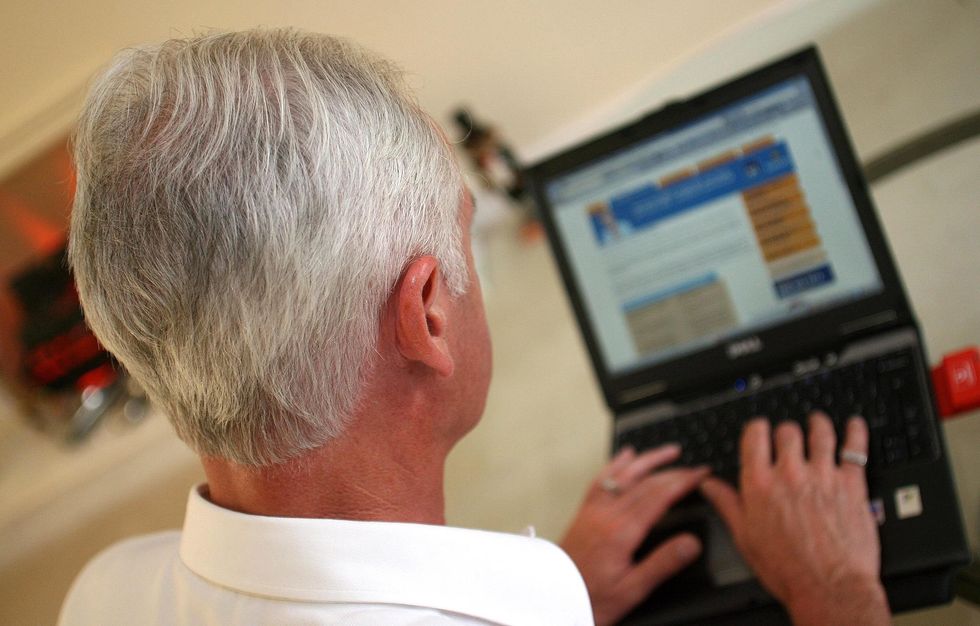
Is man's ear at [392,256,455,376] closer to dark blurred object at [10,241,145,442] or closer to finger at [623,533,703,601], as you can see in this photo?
finger at [623,533,703,601]

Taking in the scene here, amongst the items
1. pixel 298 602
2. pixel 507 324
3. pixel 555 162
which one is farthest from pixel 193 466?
pixel 298 602

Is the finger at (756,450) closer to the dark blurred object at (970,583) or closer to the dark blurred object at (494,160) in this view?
the dark blurred object at (970,583)

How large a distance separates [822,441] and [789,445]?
0.03 metres

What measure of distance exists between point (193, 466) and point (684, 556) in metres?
1.01

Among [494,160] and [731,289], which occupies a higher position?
[494,160]

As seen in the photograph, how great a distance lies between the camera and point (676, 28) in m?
1.47

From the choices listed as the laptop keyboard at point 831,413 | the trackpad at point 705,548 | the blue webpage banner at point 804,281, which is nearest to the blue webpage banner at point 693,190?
the blue webpage banner at point 804,281

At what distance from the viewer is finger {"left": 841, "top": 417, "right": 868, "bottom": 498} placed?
868mm

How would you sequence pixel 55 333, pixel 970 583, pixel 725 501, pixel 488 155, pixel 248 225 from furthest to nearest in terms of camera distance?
pixel 55 333, pixel 488 155, pixel 725 501, pixel 970 583, pixel 248 225

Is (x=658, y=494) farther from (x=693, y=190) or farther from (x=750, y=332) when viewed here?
(x=693, y=190)

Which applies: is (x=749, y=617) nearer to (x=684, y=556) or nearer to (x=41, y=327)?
(x=684, y=556)

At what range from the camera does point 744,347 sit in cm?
109

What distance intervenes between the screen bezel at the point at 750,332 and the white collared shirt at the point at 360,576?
41 cm

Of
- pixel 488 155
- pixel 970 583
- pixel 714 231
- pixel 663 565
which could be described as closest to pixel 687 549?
pixel 663 565
